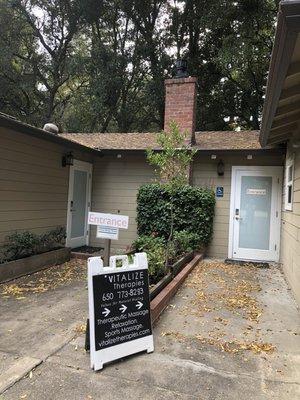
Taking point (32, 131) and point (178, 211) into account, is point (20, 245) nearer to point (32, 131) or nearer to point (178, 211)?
point (32, 131)

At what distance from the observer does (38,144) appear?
260 inches

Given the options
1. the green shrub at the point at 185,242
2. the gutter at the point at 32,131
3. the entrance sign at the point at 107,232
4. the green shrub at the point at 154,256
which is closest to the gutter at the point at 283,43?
the entrance sign at the point at 107,232

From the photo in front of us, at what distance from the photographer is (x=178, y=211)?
741 centimetres

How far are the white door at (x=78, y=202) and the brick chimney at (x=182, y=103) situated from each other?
7.51 ft

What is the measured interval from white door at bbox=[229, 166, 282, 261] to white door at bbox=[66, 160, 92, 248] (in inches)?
138

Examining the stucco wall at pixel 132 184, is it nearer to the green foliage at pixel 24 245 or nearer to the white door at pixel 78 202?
the white door at pixel 78 202

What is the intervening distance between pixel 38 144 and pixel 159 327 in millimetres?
4393

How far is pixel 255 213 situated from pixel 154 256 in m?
3.38

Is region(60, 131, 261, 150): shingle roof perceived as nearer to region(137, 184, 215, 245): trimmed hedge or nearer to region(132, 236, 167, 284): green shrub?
region(137, 184, 215, 245): trimmed hedge

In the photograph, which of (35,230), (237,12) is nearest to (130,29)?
(237,12)

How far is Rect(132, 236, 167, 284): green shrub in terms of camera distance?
192 inches

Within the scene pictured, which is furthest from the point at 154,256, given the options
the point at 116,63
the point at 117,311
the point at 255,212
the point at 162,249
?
the point at 116,63

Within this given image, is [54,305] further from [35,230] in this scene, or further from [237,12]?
[237,12]

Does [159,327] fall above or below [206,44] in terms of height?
below
